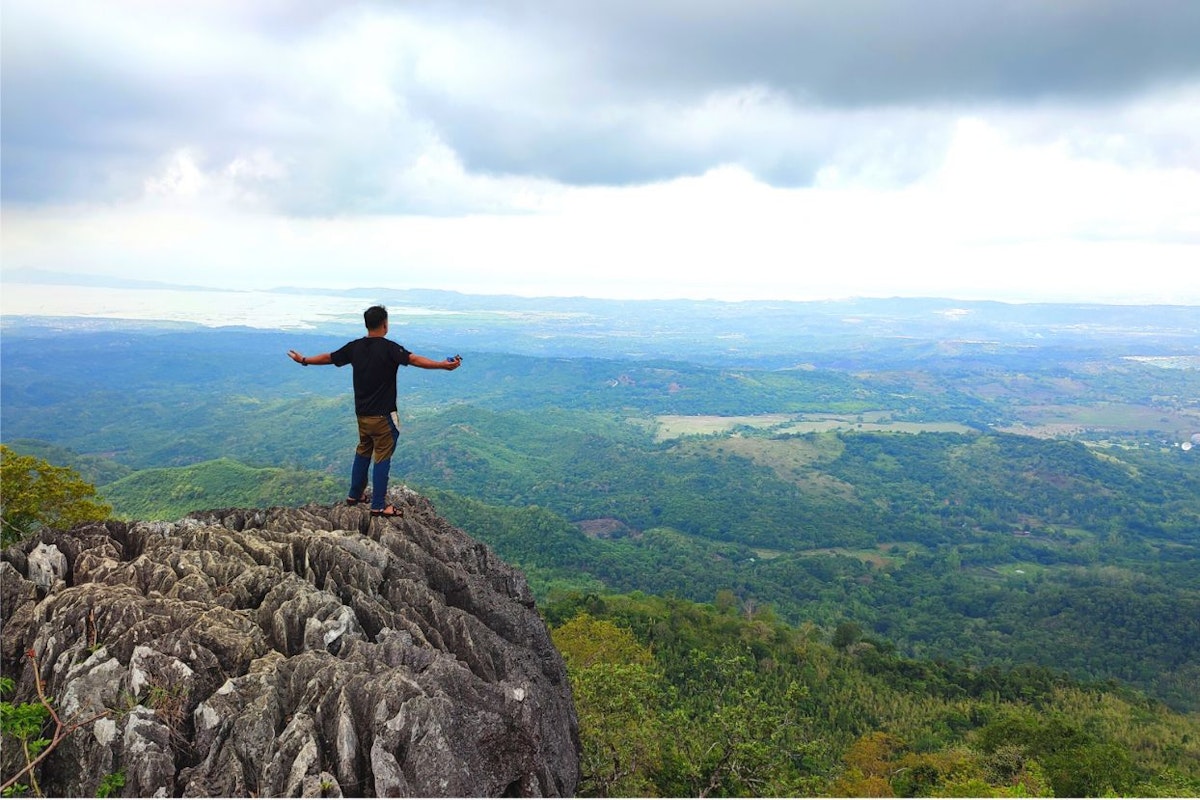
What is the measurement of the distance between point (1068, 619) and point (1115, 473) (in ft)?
370

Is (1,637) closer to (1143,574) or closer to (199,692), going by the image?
(199,692)

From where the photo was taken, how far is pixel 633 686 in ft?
76.5

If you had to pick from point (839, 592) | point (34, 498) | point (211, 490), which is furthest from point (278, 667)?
point (211, 490)

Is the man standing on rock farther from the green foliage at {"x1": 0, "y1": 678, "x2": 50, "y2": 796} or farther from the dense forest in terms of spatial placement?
the dense forest

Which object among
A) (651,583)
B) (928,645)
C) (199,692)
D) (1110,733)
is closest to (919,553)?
(928,645)

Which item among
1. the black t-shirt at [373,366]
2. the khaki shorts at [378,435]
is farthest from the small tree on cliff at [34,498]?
the black t-shirt at [373,366]

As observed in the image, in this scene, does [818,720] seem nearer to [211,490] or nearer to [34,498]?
[34,498]

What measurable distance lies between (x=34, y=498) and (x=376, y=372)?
24.5 m

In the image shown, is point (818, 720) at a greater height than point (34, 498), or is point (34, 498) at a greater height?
point (34, 498)

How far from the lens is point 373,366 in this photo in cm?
1257

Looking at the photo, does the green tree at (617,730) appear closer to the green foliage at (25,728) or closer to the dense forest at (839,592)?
the dense forest at (839,592)

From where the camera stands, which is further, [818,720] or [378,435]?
[818,720]

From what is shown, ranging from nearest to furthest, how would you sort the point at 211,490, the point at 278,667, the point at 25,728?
the point at 25,728 → the point at 278,667 → the point at 211,490

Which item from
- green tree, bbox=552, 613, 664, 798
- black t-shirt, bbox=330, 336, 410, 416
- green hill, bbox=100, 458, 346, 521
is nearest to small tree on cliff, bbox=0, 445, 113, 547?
black t-shirt, bbox=330, 336, 410, 416
